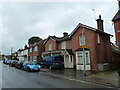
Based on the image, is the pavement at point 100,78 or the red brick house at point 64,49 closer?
the pavement at point 100,78

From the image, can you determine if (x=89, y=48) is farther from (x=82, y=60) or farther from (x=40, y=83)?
(x=40, y=83)

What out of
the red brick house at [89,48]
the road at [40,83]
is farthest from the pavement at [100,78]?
the red brick house at [89,48]

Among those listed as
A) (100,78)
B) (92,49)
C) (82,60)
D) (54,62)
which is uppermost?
(92,49)

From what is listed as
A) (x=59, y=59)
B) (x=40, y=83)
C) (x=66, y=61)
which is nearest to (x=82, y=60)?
(x=59, y=59)

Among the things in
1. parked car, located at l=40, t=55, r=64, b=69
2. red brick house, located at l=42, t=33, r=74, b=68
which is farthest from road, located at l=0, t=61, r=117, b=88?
red brick house, located at l=42, t=33, r=74, b=68

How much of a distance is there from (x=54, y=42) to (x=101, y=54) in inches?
475

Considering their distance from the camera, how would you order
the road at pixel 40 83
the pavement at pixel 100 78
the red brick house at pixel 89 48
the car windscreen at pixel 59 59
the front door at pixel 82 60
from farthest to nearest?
the car windscreen at pixel 59 59 < the front door at pixel 82 60 < the red brick house at pixel 89 48 < the pavement at pixel 100 78 < the road at pixel 40 83

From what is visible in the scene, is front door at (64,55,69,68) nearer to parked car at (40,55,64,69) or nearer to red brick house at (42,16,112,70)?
red brick house at (42,16,112,70)

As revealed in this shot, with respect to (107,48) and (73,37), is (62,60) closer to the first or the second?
(73,37)

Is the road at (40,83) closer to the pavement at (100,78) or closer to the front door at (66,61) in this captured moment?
the pavement at (100,78)

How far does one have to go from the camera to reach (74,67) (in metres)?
21.3

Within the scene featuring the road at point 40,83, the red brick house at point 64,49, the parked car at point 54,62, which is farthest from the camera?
the red brick house at point 64,49

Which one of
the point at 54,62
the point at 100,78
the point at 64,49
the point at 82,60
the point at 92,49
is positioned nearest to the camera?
the point at 100,78

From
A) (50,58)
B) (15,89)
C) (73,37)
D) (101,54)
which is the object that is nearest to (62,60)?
(50,58)
